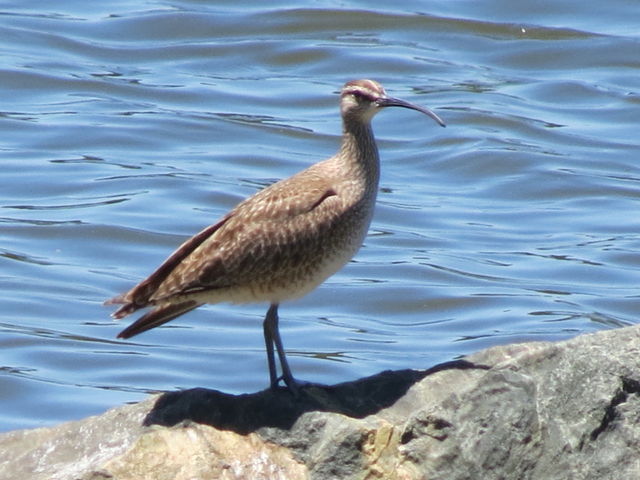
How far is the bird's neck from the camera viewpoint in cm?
890

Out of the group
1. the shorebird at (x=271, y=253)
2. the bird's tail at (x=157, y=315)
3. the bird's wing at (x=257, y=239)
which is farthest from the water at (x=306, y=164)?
the bird's wing at (x=257, y=239)

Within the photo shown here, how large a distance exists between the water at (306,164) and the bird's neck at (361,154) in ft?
11.8

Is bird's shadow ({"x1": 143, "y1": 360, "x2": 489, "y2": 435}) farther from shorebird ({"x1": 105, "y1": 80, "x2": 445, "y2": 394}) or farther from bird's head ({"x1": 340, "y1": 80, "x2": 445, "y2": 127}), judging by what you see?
bird's head ({"x1": 340, "y1": 80, "x2": 445, "y2": 127})

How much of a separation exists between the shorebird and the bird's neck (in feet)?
0.04

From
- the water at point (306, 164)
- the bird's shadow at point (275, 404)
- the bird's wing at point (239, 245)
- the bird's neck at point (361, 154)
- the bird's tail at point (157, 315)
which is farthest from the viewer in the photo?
the water at point (306, 164)

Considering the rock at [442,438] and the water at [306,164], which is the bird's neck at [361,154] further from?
the water at [306,164]

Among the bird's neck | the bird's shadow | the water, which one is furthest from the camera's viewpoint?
the water

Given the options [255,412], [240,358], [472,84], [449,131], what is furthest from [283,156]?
[255,412]

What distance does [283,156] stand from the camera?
693 inches

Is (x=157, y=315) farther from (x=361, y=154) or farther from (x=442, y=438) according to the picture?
(x=442, y=438)

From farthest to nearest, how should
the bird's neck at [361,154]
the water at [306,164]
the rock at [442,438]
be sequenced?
1. the water at [306,164]
2. the bird's neck at [361,154]
3. the rock at [442,438]

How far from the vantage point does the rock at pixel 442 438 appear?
731 centimetres

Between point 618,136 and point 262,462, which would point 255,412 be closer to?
point 262,462

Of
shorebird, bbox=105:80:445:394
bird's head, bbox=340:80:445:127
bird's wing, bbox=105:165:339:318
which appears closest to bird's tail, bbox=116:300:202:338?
shorebird, bbox=105:80:445:394
